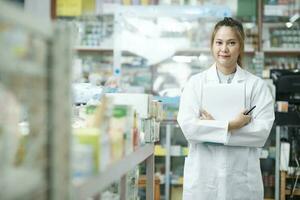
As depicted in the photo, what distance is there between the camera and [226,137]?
2141 mm

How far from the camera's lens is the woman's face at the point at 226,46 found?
231cm

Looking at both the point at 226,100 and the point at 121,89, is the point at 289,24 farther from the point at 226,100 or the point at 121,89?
the point at 226,100

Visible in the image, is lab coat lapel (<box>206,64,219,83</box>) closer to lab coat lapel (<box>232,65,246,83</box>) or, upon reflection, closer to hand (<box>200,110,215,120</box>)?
lab coat lapel (<box>232,65,246,83</box>)

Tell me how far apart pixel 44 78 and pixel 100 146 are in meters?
0.29

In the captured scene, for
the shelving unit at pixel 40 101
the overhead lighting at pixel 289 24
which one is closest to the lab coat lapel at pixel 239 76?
the shelving unit at pixel 40 101

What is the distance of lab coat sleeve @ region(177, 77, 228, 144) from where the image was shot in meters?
2.15

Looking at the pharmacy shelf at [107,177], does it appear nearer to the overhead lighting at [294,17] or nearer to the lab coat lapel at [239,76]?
the lab coat lapel at [239,76]

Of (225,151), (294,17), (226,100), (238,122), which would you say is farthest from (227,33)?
(294,17)

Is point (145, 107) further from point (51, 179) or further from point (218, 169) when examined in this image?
point (51, 179)

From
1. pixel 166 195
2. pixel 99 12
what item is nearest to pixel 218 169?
pixel 166 195

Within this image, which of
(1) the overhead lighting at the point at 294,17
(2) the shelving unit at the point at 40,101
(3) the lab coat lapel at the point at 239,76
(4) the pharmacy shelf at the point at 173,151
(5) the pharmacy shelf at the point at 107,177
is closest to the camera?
(2) the shelving unit at the point at 40,101

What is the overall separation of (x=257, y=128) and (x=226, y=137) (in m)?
0.17

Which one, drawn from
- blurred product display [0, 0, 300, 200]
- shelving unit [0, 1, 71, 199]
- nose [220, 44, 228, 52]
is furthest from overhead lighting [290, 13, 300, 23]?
shelving unit [0, 1, 71, 199]

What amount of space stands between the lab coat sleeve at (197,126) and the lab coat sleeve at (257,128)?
0.07m
